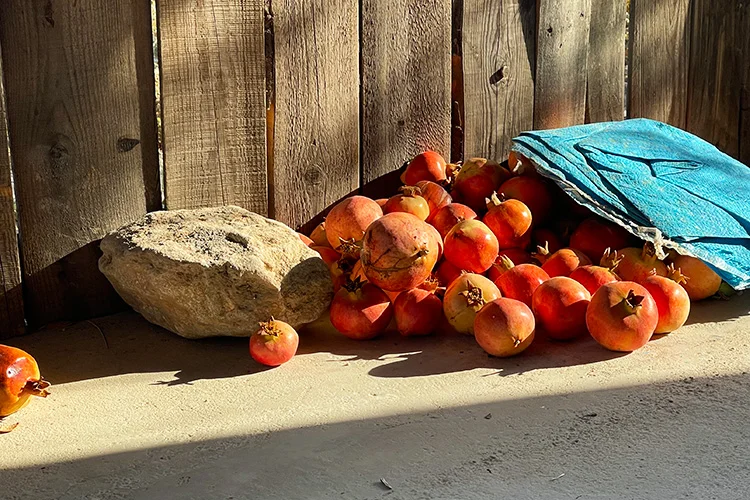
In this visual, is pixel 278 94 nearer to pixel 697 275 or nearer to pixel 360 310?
pixel 360 310

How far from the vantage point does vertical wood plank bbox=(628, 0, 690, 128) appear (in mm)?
4457

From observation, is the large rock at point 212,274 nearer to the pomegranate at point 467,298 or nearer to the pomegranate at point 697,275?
the pomegranate at point 467,298

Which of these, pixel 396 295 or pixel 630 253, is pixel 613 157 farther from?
pixel 396 295

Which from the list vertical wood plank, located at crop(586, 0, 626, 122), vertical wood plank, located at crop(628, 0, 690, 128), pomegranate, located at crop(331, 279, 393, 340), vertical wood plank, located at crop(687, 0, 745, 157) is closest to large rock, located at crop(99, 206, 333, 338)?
pomegranate, located at crop(331, 279, 393, 340)

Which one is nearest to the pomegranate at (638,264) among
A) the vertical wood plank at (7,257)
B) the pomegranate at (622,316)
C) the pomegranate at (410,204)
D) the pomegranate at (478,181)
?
the pomegranate at (622,316)

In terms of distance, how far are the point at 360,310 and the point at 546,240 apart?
963 mm

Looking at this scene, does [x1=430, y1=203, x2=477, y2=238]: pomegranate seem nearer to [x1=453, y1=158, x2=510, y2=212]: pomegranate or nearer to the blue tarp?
[x1=453, y1=158, x2=510, y2=212]: pomegranate

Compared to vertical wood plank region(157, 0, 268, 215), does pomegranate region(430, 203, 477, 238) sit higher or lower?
lower

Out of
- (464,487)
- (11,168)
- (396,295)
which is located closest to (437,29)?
(396,295)

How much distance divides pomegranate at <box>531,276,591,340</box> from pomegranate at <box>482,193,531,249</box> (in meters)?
0.42

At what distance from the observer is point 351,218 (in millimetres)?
3617

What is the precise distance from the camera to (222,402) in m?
2.88

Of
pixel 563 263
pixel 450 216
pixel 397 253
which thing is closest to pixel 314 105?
pixel 450 216

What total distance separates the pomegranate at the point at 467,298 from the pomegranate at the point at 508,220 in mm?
378
